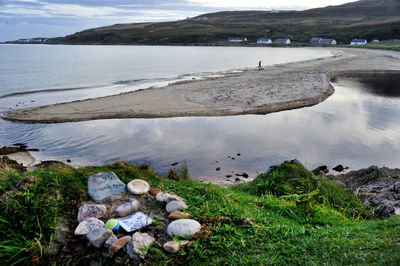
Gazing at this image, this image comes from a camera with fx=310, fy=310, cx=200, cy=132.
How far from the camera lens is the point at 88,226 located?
4.34 metres

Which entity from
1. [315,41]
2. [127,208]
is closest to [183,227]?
[127,208]

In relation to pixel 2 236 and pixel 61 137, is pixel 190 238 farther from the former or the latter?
pixel 61 137

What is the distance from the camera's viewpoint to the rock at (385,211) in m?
6.75

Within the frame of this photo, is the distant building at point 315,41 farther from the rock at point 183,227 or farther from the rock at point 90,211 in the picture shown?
the rock at point 90,211

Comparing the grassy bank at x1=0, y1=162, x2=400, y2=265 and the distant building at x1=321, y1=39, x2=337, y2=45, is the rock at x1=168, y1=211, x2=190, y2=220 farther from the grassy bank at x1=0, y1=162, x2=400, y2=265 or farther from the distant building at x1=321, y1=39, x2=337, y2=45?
the distant building at x1=321, y1=39, x2=337, y2=45

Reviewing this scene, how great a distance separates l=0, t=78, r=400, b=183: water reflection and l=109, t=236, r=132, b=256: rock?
8331mm

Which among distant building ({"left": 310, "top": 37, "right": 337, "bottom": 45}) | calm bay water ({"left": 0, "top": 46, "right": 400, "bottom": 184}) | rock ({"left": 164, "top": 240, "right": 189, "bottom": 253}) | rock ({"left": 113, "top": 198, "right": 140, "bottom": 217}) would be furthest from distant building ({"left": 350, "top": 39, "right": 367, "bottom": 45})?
rock ({"left": 164, "top": 240, "right": 189, "bottom": 253})

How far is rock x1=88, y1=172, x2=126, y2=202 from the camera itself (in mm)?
5195

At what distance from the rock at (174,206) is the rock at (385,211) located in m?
4.60

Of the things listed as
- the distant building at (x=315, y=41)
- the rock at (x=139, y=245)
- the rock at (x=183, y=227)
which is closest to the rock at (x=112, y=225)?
the rock at (x=139, y=245)

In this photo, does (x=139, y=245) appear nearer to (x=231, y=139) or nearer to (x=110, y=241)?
(x=110, y=241)

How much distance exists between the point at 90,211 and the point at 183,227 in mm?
1461

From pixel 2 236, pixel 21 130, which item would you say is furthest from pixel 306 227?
pixel 21 130

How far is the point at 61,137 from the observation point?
17.4 meters
